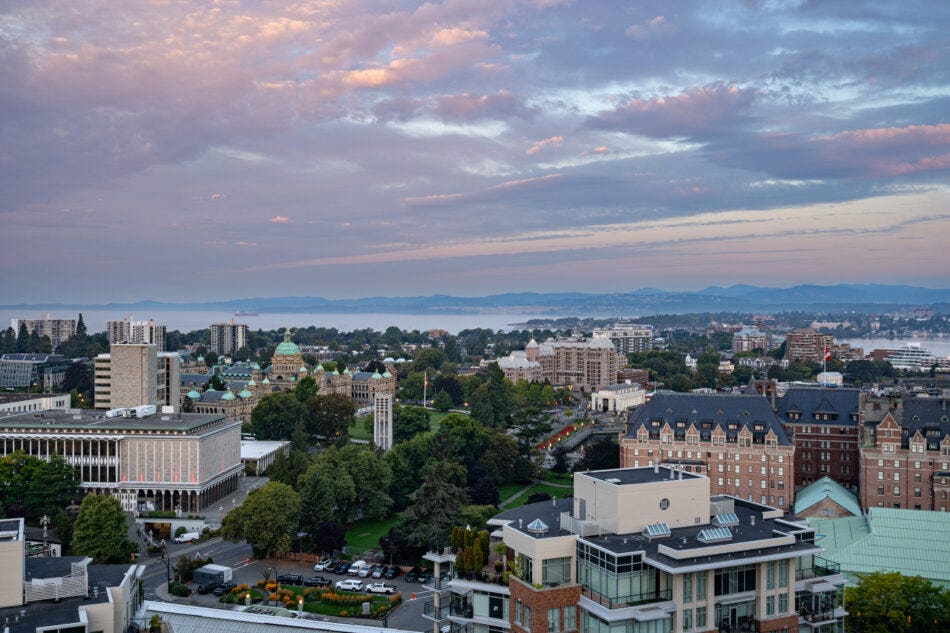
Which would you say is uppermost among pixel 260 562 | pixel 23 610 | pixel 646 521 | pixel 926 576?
pixel 646 521

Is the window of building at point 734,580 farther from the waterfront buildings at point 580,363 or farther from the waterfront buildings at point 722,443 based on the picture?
the waterfront buildings at point 580,363

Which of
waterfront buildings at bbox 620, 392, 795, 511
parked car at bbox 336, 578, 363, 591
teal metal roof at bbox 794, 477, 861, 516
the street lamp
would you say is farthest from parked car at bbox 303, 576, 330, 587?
teal metal roof at bbox 794, 477, 861, 516

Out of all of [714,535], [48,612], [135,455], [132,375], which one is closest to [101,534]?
[135,455]

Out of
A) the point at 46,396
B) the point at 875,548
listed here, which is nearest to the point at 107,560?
the point at 875,548

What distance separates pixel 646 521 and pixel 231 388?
347 ft

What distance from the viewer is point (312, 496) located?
62500mm

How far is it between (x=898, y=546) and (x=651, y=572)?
2363 cm

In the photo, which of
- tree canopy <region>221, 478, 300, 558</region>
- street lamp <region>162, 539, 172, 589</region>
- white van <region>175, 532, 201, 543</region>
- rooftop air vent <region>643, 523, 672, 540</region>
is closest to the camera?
rooftop air vent <region>643, 523, 672, 540</region>

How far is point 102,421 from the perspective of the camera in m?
79.0

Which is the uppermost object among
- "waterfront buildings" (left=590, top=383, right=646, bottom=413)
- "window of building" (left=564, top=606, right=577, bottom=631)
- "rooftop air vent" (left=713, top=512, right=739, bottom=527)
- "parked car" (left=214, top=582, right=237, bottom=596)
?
"rooftop air vent" (left=713, top=512, right=739, bottom=527)

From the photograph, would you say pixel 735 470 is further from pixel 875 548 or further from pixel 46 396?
pixel 46 396

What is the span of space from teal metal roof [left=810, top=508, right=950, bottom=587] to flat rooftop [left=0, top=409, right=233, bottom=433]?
181 feet

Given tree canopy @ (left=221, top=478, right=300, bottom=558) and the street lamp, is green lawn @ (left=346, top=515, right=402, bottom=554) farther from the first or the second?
the street lamp

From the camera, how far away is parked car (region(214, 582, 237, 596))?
50.9 metres
